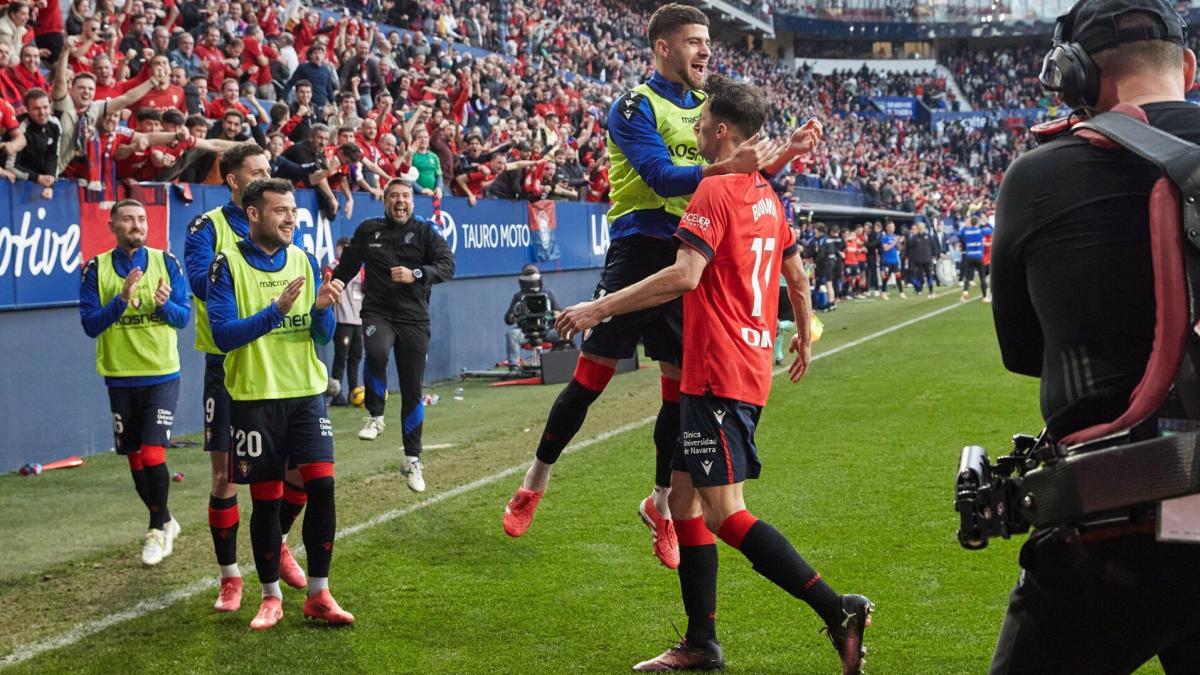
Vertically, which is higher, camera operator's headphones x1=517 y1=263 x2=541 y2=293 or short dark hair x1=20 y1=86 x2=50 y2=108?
short dark hair x1=20 y1=86 x2=50 y2=108

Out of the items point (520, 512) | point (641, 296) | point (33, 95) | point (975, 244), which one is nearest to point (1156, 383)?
point (641, 296)

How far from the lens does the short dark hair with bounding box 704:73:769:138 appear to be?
4.85 metres

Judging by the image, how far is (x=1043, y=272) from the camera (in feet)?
8.98

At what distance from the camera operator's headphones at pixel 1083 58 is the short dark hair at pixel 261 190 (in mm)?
3922

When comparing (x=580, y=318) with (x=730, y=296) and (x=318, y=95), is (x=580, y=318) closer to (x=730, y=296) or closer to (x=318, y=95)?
(x=730, y=296)

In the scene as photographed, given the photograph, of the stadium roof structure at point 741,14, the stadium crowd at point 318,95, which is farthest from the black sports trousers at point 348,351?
the stadium roof structure at point 741,14

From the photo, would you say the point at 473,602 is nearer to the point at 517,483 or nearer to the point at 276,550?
the point at 276,550

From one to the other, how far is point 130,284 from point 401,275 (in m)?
2.86

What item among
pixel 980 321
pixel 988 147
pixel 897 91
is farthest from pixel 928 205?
pixel 980 321

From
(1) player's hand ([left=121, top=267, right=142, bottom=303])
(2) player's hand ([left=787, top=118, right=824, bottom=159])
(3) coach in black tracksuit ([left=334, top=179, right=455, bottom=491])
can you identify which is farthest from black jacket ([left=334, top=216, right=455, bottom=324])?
(2) player's hand ([left=787, top=118, right=824, bottom=159])

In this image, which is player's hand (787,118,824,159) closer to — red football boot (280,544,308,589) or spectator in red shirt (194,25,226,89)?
red football boot (280,544,308,589)

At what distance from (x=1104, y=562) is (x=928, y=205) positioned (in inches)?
2251

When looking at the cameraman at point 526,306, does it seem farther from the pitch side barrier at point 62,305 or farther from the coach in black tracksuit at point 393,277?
the coach in black tracksuit at point 393,277

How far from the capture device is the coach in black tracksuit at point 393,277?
1077 centimetres
